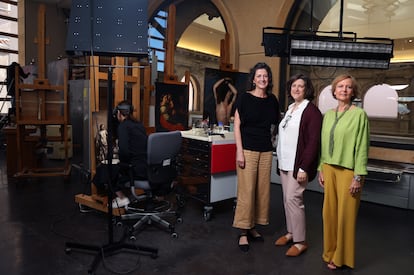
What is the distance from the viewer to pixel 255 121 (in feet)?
8.74

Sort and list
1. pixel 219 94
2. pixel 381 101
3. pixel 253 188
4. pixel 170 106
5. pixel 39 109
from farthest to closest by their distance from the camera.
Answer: pixel 39 109 → pixel 381 101 → pixel 219 94 → pixel 170 106 → pixel 253 188

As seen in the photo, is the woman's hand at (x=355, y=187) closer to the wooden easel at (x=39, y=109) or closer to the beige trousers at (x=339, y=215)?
the beige trousers at (x=339, y=215)

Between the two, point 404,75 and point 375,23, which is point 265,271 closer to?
point 404,75

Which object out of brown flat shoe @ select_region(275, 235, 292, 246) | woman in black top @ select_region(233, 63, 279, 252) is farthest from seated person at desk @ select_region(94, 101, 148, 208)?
brown flat shoe @ select_region(275, 235, 292, 246)

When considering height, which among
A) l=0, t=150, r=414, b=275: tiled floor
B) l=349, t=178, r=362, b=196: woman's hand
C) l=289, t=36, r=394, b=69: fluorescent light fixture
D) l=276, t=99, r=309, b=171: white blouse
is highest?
l=289, t=36, r=394, b=69: fluorescent light fixture

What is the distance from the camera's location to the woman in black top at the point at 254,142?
8.73 ft

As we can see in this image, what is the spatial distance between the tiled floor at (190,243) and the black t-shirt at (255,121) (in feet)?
2.97

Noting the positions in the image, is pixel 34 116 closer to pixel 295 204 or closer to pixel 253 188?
pixel 253 188

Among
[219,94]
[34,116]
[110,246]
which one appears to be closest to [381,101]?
[219,94]

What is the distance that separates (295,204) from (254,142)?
589mm

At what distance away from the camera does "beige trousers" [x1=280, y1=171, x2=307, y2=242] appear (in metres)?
2.56

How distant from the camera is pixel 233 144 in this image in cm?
347

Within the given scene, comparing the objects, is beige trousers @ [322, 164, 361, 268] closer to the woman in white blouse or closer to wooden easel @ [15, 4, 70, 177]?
the woman in white blouse

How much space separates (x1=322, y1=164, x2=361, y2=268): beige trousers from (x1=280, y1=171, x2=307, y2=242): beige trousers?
21cm
